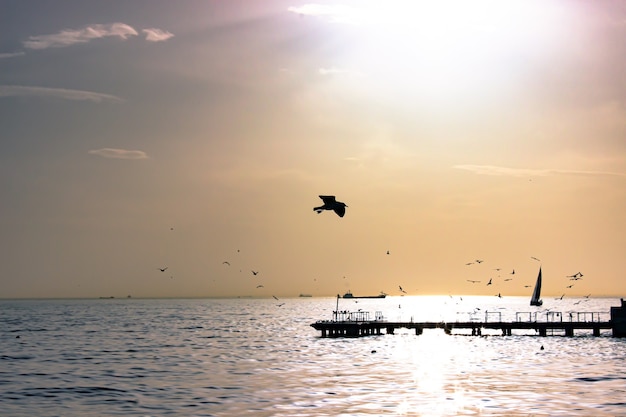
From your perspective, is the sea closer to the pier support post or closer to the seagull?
the pier support post

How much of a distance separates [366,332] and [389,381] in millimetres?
68920

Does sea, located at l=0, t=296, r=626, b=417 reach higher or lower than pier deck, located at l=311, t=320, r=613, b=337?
lower

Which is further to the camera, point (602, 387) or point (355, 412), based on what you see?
point (602, 387)

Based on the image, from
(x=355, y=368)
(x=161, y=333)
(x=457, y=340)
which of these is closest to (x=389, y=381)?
(x=355, y=368)

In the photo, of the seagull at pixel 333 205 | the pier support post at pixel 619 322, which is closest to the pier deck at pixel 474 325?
the pier support post at pixel 619 322

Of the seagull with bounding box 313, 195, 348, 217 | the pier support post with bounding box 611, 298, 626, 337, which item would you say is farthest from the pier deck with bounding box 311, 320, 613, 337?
the seagull with bounding box 313, 195, 348, 217

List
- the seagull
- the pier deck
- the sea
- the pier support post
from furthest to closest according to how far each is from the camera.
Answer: the pier deck → the pier support post → the sea → the seagull

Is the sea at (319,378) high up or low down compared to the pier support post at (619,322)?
down

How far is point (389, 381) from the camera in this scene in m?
75.1

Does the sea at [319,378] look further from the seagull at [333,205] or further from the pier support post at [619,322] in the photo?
the seagull at [333,205]

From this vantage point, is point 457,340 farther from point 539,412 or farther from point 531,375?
point 539,412

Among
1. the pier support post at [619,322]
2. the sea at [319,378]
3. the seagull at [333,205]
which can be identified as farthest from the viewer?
the pier support post at [619,322]

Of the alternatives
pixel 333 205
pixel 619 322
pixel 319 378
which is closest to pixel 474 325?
pixel 619 322

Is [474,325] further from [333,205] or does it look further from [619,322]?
[333,205]
